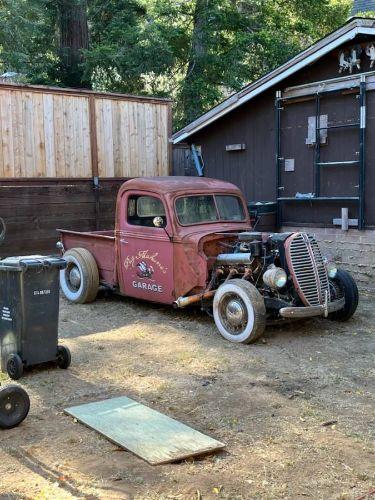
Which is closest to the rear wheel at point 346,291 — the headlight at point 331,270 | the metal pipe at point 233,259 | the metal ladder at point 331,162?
the headlight at point 331,270

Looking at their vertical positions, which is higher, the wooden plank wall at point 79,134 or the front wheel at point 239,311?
the wooden plank wall at point 79,134

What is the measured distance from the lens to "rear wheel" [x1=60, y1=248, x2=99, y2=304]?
823 centimetres

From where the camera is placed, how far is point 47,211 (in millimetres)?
10727

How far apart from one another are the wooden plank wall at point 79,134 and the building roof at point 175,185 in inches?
135

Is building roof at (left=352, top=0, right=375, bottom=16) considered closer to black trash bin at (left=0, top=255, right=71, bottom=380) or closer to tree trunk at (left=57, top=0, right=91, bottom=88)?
tree trunk at (left=57, top=0, right=91, bottom=88)

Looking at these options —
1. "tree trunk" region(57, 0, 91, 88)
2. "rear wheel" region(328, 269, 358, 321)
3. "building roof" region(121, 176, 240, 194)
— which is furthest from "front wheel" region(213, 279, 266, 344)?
"tree trunk" region(57, 0, 91, 88)

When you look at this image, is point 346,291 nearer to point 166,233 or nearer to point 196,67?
point 166,233

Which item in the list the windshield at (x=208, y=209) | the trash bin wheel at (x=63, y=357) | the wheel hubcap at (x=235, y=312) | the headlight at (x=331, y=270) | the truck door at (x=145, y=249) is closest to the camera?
the trash bin wheel at (x=63, y=357)

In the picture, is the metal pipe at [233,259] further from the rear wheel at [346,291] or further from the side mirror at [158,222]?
the rear wheel at [346,291]

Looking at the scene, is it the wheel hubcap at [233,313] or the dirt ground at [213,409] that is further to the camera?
the wheel hubcap at [233,313]

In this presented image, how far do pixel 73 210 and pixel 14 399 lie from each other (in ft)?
24.0

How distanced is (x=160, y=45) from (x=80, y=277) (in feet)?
26.8

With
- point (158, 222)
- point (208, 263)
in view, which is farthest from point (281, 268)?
point (158, 222)

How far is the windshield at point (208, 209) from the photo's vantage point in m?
7.35
